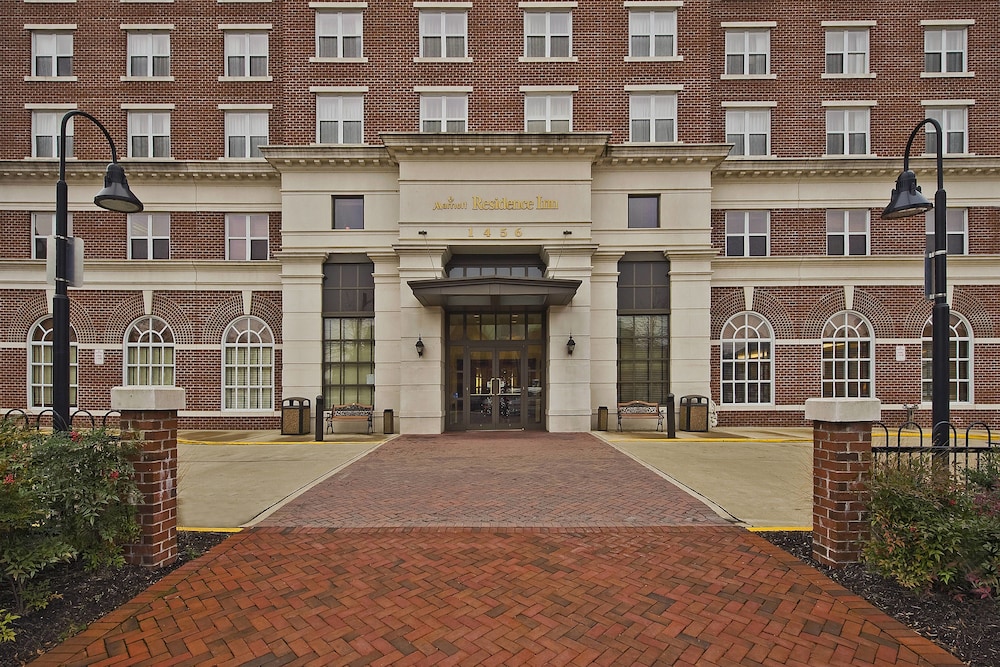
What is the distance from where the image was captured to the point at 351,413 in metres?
14.2

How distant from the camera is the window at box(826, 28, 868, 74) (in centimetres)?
1609

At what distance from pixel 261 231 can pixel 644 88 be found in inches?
549

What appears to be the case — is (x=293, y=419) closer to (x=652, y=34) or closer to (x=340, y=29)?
(x=340, y=29)

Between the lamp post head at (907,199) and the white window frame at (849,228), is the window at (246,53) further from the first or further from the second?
the white window frame at (849,228)

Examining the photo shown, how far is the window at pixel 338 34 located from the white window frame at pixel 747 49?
42.0 feet

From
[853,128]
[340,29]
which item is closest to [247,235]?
[340,29]

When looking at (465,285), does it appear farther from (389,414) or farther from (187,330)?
(187,330)

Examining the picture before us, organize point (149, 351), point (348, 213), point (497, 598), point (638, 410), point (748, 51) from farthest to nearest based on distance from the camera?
point (748, 51) → point (149, 351) → point (348, 213) → point (638, 410) → point (497, 598)

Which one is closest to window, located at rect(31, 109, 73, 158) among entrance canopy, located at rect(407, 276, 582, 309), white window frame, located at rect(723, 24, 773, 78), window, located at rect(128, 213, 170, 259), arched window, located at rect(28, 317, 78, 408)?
window, located at rect(128, 213, 170, 259)

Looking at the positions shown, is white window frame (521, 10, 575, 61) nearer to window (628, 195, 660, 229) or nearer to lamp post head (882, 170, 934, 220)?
window (628, 195, 660, 229)

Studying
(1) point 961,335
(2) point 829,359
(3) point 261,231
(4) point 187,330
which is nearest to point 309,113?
(3) point 261,231

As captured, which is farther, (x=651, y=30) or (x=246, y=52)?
(x=246, y=52)

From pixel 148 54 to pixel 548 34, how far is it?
548 inches

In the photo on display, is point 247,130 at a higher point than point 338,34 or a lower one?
lower
